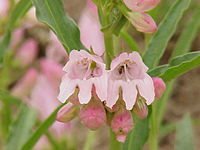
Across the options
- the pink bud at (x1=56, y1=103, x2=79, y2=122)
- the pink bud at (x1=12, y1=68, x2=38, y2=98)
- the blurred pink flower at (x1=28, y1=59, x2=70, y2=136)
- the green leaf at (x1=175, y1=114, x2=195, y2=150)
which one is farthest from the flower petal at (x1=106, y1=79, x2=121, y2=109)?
the pink bud at (x1=12, y1=68, x2=38, y2=98)

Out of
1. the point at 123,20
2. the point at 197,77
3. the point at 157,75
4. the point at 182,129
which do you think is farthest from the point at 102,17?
the point at 197,77

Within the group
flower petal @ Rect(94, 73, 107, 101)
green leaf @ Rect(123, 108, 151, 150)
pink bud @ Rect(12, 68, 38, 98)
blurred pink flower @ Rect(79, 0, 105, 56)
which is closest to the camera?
flower petal @ Rect(94, 73, 107, 101)

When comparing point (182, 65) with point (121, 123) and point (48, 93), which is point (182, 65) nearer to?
point (121, 123)

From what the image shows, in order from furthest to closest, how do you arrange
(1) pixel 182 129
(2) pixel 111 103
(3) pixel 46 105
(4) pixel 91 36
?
(3) pixel 46 105, (4) pixel 91 36, (1) pixel 182 129, (2) pixel 111 103

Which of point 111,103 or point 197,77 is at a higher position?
point 111,103

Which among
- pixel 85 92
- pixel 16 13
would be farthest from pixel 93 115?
pixel 16 13

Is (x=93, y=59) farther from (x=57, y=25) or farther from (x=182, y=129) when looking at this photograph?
(x=182, y=129)

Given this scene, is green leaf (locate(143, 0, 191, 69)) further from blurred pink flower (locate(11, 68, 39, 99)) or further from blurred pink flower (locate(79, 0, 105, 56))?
blurred pink flower (locate(11, 68, 39, 99))

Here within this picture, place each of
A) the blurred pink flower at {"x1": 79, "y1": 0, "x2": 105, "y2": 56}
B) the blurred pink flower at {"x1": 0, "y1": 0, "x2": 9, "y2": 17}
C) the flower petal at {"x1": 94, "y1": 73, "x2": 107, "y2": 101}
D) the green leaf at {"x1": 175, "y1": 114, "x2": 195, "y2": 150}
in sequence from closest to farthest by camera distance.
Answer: the flower petal at {"x1": 94, "y1": 73, "x2": 107, "y2": 101} → the green leaf at {"x1": 175, "y1": 114, "x2": 195, "y2": 150} → the blurred pink flower at {"x1": 79, "y1": 0, "x2": 105, "y2": 56} → the blurred pink flower at {"x1": 0, "y1": 0, "x2": 9, "y2": 17}
